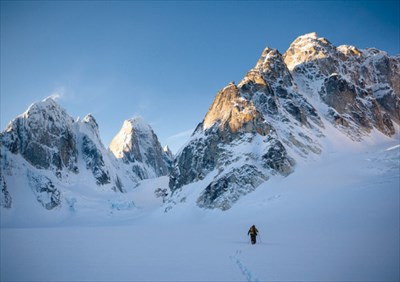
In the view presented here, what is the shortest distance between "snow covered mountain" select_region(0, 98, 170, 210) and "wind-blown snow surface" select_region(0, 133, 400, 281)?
213 ft

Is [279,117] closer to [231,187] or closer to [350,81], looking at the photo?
[231,187]

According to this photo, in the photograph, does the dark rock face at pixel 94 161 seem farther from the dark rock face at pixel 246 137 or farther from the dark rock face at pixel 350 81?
the dark rock face at pixel 350 81

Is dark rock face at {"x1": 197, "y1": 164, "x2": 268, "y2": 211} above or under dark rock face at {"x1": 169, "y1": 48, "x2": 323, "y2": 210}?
under

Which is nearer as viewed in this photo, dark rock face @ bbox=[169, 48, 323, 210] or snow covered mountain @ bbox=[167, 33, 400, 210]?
dark rock face @ bbox=[169, 48, 323, 210]

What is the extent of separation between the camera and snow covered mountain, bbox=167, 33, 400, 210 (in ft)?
218

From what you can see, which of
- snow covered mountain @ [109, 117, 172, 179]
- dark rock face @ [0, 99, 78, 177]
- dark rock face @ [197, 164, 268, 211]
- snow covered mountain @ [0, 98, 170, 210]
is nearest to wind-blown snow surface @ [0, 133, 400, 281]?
dark rock face @ [197, 164, 268, 211]

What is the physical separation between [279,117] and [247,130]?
47.5 feet

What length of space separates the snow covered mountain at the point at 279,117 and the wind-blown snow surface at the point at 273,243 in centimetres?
737

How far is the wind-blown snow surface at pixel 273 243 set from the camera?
10719mm

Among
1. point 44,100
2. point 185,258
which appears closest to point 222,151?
point 185,258

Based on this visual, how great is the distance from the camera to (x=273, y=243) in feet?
64.2

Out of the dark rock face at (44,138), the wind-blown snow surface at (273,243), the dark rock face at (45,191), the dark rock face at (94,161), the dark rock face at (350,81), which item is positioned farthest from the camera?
the dark rock face at (94,161)

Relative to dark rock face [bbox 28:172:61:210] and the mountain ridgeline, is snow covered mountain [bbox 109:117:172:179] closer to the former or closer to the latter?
the mountain ridgeline

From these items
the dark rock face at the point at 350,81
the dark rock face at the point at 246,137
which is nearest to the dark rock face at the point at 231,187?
the dark rock face at the point at 246,137
